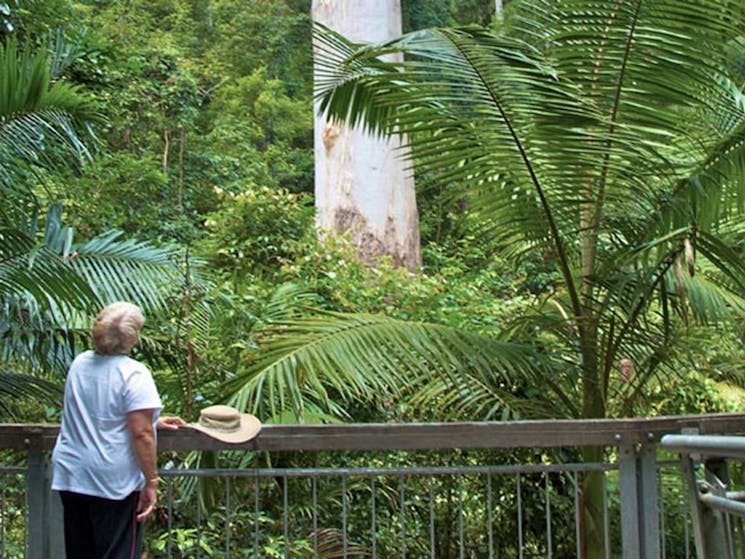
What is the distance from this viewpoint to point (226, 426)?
3863 mm

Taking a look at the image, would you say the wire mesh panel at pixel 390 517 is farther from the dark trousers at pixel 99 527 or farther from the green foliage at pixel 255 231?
the green foliage at pixel 255 231

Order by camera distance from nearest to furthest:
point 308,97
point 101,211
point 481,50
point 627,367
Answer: point 481,50
point 627,367
point 101,211
point 308,97

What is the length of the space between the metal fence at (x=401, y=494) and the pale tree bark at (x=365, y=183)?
577cm

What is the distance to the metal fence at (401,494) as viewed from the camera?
3.94 meters

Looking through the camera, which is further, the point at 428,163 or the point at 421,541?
the point at 421,541

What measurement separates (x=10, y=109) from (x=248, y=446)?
2.91 m

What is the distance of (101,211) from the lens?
12281 mm

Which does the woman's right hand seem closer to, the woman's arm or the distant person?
the woman's arm

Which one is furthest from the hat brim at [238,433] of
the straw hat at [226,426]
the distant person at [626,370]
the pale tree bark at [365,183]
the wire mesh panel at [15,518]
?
the pale tree bark at [365,183]

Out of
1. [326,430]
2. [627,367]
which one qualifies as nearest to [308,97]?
[627,367]

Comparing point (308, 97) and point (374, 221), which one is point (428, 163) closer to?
point (374, 221)

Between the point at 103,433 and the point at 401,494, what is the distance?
122 cm

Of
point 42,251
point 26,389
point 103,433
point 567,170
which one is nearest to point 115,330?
point 103,433

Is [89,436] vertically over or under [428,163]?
under
